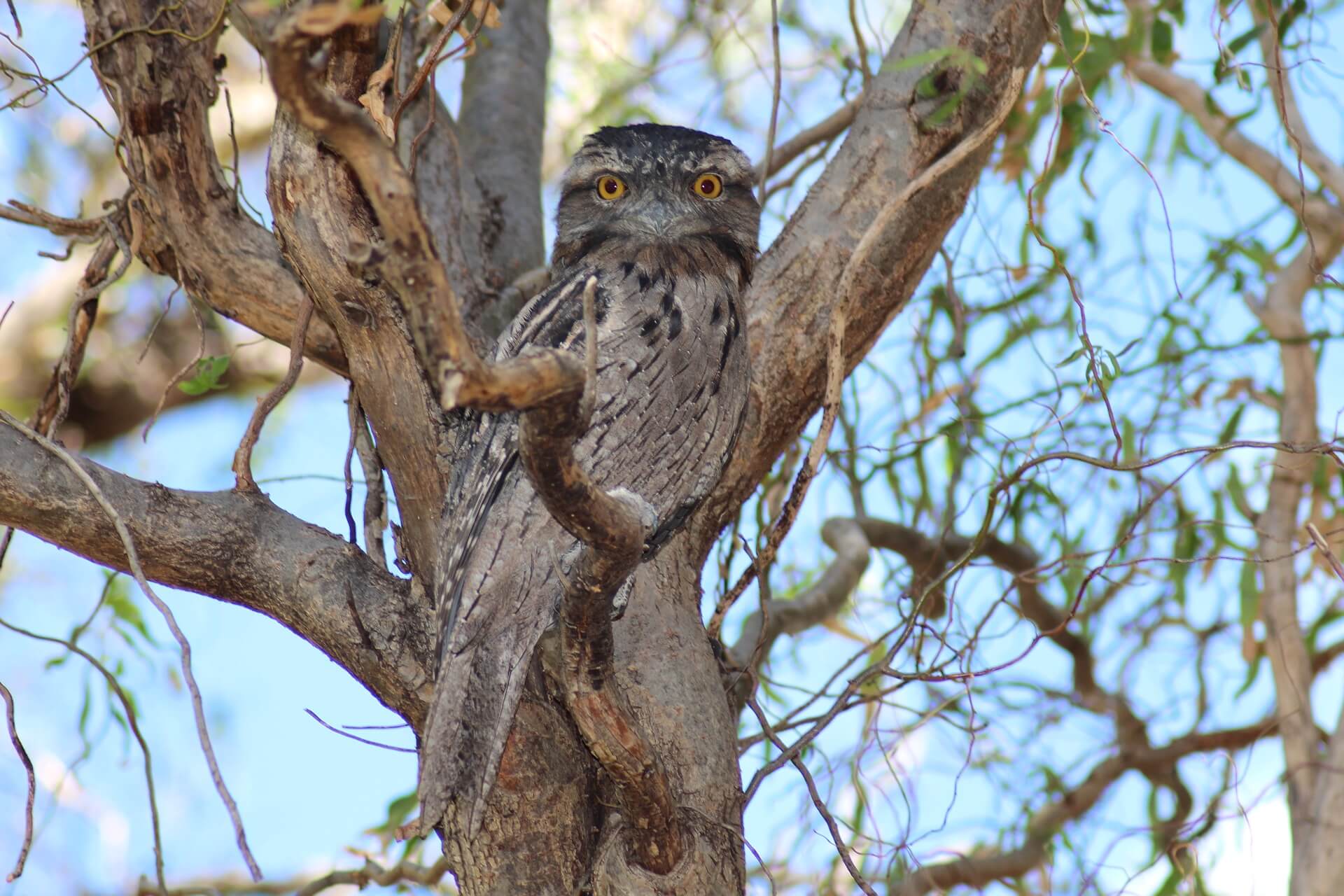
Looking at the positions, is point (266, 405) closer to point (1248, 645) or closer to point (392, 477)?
point (392, 477)

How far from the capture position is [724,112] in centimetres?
452

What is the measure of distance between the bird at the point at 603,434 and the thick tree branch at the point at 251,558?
127mm

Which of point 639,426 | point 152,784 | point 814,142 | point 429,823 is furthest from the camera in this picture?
point 814,142

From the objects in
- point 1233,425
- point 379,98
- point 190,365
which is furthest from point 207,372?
point 1233,425

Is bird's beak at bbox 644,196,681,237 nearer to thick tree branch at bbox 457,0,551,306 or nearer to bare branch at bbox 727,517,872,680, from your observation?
thick tree branch at bbox 457,0,551,306

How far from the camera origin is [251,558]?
2.30 metres

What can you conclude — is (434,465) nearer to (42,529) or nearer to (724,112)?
(42,529)

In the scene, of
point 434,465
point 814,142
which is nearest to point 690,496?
point 434,465

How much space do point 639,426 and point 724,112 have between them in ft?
8.09

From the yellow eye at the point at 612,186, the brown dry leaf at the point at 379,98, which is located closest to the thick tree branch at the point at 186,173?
the brown dry leaf at the point at 379,98

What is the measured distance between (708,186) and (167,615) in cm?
148

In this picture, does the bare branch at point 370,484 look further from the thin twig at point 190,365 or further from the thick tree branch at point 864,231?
the thick tree branch at point 864,231

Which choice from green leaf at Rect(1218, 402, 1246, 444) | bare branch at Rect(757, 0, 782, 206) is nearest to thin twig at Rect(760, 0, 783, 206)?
bare branch at Rect(757, 0, 782, 206)

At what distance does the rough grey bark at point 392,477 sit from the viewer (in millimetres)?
2232
